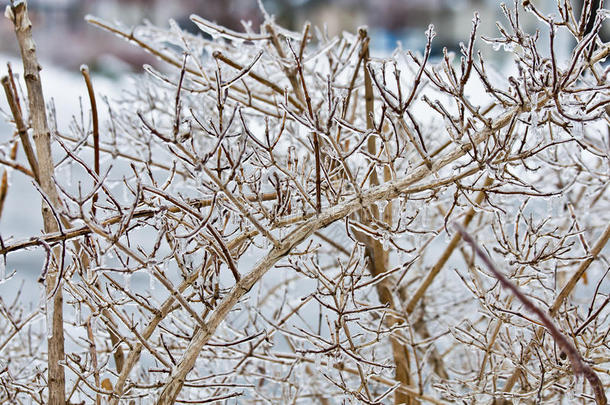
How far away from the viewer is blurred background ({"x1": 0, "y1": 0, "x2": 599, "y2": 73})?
1987mm

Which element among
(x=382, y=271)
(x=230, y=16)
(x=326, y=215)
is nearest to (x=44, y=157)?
(x=326, y=215)

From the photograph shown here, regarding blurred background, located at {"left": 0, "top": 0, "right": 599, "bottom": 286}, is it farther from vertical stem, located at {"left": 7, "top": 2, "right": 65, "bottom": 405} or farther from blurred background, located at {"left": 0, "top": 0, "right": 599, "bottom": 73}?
vertical stem, located at {"left": 7, "top": 2, "right": 65, "bottom": 405}

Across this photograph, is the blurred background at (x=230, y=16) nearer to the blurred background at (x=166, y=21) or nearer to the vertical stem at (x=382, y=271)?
the blurred background at (x=166, y=21)

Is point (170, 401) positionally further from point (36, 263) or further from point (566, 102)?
point (36, 263)

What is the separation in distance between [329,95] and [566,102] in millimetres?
227

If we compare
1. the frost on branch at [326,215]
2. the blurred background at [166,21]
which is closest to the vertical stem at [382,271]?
the frost on branch at [326,215]

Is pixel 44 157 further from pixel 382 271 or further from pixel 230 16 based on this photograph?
pixel 230 16

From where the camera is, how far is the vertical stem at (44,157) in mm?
473

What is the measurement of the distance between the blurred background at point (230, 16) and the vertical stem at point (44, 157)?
4.88 ft

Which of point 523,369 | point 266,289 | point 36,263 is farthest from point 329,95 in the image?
point 36,263

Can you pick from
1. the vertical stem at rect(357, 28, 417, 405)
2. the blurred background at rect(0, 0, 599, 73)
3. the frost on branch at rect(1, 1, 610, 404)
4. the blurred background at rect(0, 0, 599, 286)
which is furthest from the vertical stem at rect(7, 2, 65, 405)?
the blurred background at rect(0, 0, 599, 73)

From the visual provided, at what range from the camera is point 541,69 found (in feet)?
1.77

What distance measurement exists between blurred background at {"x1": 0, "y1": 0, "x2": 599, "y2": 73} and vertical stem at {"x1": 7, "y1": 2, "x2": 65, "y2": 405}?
149 cm

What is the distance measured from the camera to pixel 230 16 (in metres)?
1.89
